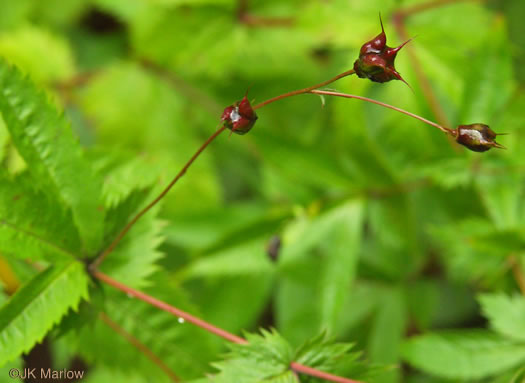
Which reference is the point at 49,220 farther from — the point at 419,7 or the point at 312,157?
the point at 419,7

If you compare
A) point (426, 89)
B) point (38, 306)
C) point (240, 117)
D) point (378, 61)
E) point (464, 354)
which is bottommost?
point (38, 306)

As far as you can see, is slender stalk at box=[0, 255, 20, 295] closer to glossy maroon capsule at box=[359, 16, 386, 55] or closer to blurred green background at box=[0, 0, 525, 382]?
blurred green background at box=[0, 0, 525, 382]

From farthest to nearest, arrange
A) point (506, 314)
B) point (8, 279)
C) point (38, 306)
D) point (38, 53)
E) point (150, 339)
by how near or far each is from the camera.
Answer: point (38, 53), point (506, 314), point (150, 339), point (8, 279), point (38, 306)

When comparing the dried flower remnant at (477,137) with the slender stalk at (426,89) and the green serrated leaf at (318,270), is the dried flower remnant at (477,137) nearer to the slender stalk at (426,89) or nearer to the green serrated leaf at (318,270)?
the green serrated leaf at (318,270)

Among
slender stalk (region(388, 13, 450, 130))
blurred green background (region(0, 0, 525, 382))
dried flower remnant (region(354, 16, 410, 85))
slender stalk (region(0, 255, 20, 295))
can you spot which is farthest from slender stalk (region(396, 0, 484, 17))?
slender stalk (region(0, 255, 20, 295))

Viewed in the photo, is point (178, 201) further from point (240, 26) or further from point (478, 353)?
point (478, 353)

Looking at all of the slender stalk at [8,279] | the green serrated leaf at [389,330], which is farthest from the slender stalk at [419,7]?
the slender stalk at [8,279]

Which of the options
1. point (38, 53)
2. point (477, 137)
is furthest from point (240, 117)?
point (38, 53)
